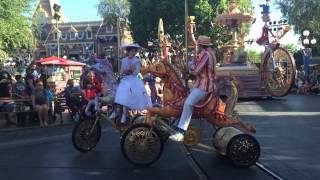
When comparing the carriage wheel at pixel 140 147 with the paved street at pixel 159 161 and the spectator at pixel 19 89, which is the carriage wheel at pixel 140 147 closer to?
the paved street at pixel 159 161

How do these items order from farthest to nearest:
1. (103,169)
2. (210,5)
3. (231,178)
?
(210,5)
(103,169)
(231,178)

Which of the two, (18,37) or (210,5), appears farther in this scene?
(210,5)

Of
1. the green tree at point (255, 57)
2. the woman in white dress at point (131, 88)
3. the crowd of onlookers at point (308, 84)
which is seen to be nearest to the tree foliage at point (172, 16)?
the green tree at point (255, 57)

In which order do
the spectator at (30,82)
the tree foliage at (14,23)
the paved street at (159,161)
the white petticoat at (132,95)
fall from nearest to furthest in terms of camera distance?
the paved street at (159,161)
the white petticoat at (132,95)
the spectator at (30,82)
the tree foliage at (14,23)

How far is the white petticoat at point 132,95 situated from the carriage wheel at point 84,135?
0.81 m

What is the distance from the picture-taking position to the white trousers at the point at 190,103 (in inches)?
372

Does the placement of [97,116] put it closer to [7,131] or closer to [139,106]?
[139,106]

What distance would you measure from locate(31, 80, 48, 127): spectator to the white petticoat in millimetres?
6265

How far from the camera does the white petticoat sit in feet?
35.4

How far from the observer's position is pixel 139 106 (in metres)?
10.9

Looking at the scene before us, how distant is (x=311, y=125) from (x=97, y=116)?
20.6ft

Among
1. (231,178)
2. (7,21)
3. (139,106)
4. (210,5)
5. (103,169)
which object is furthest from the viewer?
(210,5)

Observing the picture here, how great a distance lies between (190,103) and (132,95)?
1.73 metres

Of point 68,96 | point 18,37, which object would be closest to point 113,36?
point 18,37
